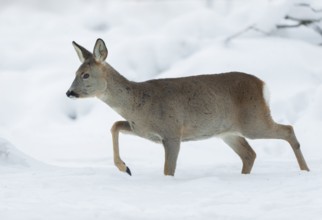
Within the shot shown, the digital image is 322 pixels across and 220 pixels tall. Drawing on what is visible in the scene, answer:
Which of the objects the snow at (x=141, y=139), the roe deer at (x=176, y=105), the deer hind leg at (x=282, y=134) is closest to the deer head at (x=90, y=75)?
the roe deer at (x=176, y=105)

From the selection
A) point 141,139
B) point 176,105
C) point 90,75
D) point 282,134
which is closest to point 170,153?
point 176,105

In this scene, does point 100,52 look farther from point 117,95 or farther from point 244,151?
point 244,151

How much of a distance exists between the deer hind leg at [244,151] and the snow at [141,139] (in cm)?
14

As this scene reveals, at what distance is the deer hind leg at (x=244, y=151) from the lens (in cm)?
905

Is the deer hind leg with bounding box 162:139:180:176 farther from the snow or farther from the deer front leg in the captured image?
the deer front leg

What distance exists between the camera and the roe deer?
8195 millimetres

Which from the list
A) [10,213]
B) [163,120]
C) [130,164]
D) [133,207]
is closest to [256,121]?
[163,120]

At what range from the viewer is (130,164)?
1004 cm

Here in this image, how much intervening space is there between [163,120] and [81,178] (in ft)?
3.82

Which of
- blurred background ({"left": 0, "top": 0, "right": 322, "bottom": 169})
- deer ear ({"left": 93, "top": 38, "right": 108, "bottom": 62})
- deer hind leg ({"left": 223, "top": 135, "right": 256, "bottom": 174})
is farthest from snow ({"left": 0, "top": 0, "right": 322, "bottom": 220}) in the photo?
deer ear ({"left": 93, "top": 38, "right": 108, "bottom": 62})

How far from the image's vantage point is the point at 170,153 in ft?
26.8

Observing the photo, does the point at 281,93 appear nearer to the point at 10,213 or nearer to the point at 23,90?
the point at 23,90

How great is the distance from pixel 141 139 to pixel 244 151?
4.07 metres

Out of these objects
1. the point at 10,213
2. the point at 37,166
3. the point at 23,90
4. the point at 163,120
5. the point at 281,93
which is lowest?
the point at 23,90
